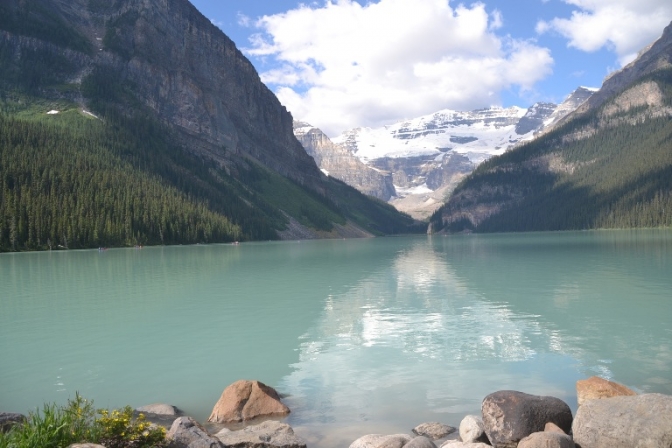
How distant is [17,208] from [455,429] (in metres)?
149

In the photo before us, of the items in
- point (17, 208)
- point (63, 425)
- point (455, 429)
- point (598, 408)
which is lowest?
point (455, 429)

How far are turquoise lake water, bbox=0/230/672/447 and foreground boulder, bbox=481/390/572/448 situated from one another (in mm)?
2701

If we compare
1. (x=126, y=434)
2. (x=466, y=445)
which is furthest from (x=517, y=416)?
(x=126, y=434)

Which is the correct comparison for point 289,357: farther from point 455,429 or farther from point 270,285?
point 270,285

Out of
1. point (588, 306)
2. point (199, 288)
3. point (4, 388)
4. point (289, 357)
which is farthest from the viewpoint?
point (199, 288)

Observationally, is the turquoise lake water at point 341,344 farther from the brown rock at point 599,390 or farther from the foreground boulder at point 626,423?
the foreground boulder at point 626,423

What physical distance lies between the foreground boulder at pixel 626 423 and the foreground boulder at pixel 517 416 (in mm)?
1259

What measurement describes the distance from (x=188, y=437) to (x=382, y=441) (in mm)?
4853

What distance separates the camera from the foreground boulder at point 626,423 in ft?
41.8

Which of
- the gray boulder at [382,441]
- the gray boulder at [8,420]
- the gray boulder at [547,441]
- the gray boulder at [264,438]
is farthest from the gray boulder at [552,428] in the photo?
the gray boulder at [8,420]

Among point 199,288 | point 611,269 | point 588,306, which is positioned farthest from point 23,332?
point 611,269

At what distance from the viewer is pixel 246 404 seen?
18.6m

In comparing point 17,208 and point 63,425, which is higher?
point 17,208

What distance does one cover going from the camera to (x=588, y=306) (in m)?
39.9
